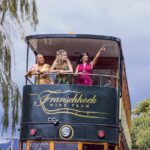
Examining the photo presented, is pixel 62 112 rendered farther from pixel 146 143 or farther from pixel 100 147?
pixel 146 143

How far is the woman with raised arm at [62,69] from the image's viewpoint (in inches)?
641

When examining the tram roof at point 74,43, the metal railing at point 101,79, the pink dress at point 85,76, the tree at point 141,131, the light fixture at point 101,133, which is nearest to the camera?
the light fixture at point 101,133

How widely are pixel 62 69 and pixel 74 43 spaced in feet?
5.27

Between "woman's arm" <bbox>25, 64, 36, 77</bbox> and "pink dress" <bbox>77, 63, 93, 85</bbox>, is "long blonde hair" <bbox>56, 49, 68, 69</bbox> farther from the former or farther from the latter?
"woman's arm" <bbox>25, 64, 36, 77</bbox>

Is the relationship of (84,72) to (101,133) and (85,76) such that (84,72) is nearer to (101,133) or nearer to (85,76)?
(85,76)

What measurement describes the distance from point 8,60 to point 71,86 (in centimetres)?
188

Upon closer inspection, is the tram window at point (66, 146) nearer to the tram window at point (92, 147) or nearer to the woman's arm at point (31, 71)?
the tram window at point (92, 147)

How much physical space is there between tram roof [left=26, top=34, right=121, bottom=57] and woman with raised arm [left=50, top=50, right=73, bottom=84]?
1028 millimetres

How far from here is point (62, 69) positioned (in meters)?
16.4

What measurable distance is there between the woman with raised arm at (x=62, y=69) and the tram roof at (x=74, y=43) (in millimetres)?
1028

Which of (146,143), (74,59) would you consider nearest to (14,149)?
(74,59)

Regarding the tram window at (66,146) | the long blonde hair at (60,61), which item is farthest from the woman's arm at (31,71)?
the tram window at (66,146)

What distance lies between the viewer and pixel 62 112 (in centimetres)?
1614

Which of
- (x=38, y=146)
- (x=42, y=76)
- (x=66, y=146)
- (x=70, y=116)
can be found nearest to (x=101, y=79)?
(x=42, y=76)
